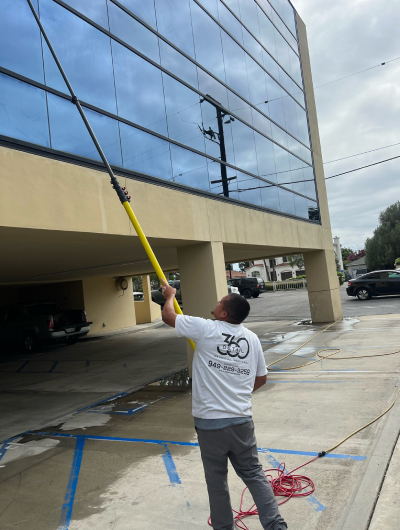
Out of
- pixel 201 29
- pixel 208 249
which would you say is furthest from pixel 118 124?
pixel 201 29

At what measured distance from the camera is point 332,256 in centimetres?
1684

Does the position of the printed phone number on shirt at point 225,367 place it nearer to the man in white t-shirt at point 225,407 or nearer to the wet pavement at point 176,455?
the man in white t-shirt at point 225,407

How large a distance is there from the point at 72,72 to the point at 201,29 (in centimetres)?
460

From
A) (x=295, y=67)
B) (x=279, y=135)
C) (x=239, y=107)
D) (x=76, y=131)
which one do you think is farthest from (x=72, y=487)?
(x=295, y=67)

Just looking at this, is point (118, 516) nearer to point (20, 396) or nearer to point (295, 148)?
point (20, 396)

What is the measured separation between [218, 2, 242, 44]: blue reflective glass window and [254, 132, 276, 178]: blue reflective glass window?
2.58 m

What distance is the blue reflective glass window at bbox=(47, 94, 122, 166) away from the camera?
19.2 feet

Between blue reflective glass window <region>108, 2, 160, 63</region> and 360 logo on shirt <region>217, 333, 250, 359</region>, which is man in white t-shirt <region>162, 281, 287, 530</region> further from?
blue reflective glass window <region>108, 2, 160, 63</region>

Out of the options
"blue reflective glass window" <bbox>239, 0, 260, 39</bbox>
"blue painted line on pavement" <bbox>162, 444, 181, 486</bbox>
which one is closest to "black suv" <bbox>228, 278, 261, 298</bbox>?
"blue reflective glass window" <bbox>239, 0, 260, 39</bbox>

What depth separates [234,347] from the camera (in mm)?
2881

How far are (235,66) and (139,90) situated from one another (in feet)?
14.9

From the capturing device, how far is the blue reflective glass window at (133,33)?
733 cm

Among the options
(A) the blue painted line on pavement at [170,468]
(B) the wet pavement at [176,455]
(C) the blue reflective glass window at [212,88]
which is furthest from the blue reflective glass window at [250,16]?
(A) the blue painted line on pavement at [170,468]

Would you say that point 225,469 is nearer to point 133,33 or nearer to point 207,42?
point 133,33
